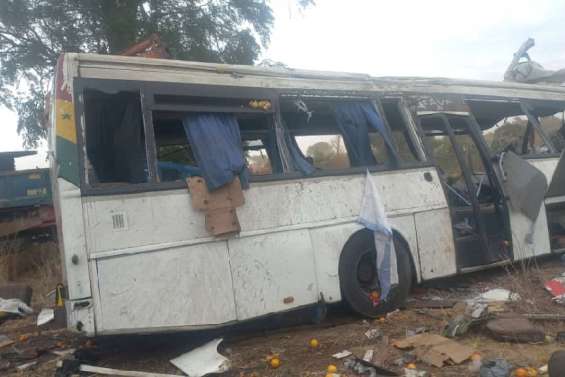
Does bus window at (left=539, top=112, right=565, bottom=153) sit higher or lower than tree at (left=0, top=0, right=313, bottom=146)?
lower

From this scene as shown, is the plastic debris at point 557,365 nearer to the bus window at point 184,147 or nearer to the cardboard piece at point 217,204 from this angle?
the cardboard piece at point 217,204

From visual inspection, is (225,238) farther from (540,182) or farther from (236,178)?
(540,182)

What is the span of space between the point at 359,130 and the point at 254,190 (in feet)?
5.01

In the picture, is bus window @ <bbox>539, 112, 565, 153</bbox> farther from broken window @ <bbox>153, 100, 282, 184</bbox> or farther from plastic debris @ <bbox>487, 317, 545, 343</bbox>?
broken window @ <bbox>153, 100, 282, 184</bbox>

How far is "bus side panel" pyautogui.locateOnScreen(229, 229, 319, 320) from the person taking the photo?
167 inches

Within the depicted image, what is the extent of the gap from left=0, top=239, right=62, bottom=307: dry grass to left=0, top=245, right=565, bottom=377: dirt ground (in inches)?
103

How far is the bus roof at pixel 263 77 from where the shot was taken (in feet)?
13.0

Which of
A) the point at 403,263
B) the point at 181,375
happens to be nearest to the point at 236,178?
the point at 181,375

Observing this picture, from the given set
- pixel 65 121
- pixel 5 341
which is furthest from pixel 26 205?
pixel 65 121

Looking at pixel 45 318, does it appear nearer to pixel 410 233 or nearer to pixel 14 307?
pixel 14 307

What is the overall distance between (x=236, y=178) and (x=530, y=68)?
19.9 ft

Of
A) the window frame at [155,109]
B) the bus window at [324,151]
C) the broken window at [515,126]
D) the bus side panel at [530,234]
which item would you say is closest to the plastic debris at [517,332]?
the window frame at [155,109]

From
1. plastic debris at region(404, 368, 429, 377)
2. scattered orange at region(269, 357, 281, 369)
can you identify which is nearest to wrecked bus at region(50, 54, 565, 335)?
scattered orange at region(269, 357, 281, 369)

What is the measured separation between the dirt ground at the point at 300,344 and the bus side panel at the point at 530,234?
0.51 meters
